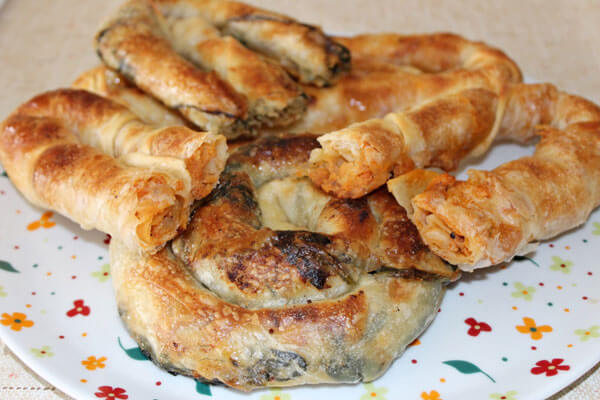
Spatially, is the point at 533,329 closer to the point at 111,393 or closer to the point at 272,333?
the point at 272,333

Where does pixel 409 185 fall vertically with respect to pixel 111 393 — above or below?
above

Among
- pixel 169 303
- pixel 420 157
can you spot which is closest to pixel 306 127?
pixel 420 157

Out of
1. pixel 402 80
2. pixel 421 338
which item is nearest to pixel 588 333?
pixel 421 338

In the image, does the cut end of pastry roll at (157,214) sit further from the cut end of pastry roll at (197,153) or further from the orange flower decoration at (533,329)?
the orange flower decoration at (533,329)

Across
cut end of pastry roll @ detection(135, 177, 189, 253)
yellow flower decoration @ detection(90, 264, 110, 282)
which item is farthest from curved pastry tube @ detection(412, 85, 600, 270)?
yellow flower decoration @ detection(90, 264, 110, 282)

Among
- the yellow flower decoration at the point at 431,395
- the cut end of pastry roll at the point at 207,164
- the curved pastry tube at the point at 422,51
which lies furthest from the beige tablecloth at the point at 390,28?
the yellow flower decoration at the point at 431,395

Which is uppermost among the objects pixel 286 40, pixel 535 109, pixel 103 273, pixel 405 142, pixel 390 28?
pixel 286 40

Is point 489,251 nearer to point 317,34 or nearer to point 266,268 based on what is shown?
point 266,268
